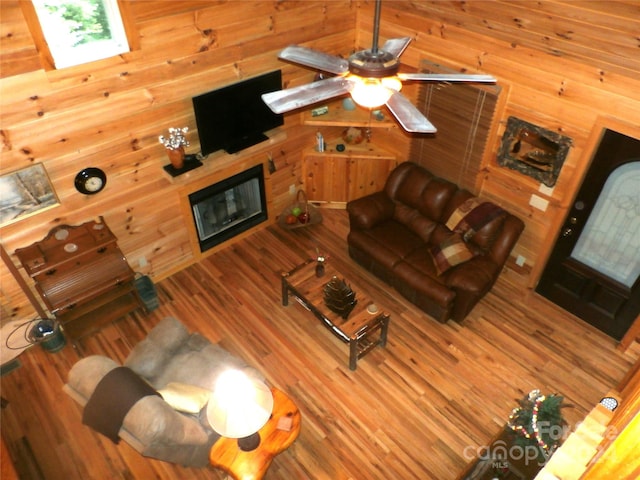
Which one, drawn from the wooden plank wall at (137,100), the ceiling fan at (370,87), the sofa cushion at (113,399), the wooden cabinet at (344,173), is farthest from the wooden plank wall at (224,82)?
the ceiling fan at (370,87)

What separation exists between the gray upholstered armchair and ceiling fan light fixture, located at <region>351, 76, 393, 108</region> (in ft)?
7.83

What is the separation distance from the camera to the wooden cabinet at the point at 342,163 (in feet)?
19.6

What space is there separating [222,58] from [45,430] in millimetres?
3952

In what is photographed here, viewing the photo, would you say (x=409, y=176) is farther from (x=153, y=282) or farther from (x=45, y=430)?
(x=45, y=430)

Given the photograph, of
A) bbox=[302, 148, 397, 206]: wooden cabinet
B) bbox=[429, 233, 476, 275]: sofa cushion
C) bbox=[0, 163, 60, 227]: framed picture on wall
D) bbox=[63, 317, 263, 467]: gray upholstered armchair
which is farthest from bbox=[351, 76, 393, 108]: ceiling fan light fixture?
bbox=[302, 148, 397, 206]: wooden cabinet

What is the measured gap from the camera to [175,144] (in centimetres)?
468

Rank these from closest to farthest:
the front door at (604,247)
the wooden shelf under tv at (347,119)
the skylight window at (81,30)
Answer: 1. the skylight window at (81,30)
2. the front door at (604,247)
3. the wooden shelf under tv at (347,119)

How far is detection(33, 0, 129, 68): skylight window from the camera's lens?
365cm

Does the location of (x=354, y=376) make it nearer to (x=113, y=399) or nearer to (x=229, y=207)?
(x=113, y=399)

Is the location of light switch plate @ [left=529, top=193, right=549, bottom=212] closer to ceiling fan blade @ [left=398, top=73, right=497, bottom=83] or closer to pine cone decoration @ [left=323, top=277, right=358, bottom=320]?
pine cone decoration @ [left=323, top=277, right=358, bottom=320]

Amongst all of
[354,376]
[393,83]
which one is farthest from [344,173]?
[393,83]

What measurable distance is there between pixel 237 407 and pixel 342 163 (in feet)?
12.6

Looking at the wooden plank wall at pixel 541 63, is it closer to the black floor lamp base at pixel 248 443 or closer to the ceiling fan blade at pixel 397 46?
the ceiling fan blade at pixel 397 46

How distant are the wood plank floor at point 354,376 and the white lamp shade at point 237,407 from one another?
93 cm
